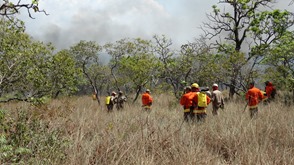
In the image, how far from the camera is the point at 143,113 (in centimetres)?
930

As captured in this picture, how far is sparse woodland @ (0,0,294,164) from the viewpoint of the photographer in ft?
14.1

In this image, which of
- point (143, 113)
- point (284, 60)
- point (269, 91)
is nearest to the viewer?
point (143, 113)

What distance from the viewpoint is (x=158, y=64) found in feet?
71.1

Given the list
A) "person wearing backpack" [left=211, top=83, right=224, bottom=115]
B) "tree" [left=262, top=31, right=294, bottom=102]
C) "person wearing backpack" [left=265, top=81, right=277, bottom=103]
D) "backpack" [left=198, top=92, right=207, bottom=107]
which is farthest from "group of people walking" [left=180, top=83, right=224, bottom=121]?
"tree" [left=262, top=31, right=294, bottom=102]

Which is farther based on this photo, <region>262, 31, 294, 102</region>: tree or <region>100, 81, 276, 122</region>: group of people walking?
<region>262, 31, 294, 102</region>: tree

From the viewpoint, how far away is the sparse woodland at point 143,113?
429 centimetres

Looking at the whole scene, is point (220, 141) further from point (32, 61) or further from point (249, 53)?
point (249, 53)

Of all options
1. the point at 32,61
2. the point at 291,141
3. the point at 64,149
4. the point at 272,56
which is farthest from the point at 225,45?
the point at 64,149

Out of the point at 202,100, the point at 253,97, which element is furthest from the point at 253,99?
the point at 202,100

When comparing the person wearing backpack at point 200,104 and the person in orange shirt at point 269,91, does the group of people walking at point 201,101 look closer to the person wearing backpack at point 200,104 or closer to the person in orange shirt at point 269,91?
the person wearing backpack at point 200,104

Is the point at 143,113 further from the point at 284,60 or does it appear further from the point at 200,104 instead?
the point at 284,60

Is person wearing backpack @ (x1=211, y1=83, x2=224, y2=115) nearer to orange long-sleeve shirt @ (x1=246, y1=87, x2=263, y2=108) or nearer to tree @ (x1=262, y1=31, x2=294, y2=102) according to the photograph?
orange long-sleeve shirt @ (x1=246, y1=87, x2=263, y2=108)

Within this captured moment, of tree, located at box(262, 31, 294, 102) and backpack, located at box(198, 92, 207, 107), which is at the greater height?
tree, located at box(262, 31, 294, 102)

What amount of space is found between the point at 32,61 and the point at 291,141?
950cm
